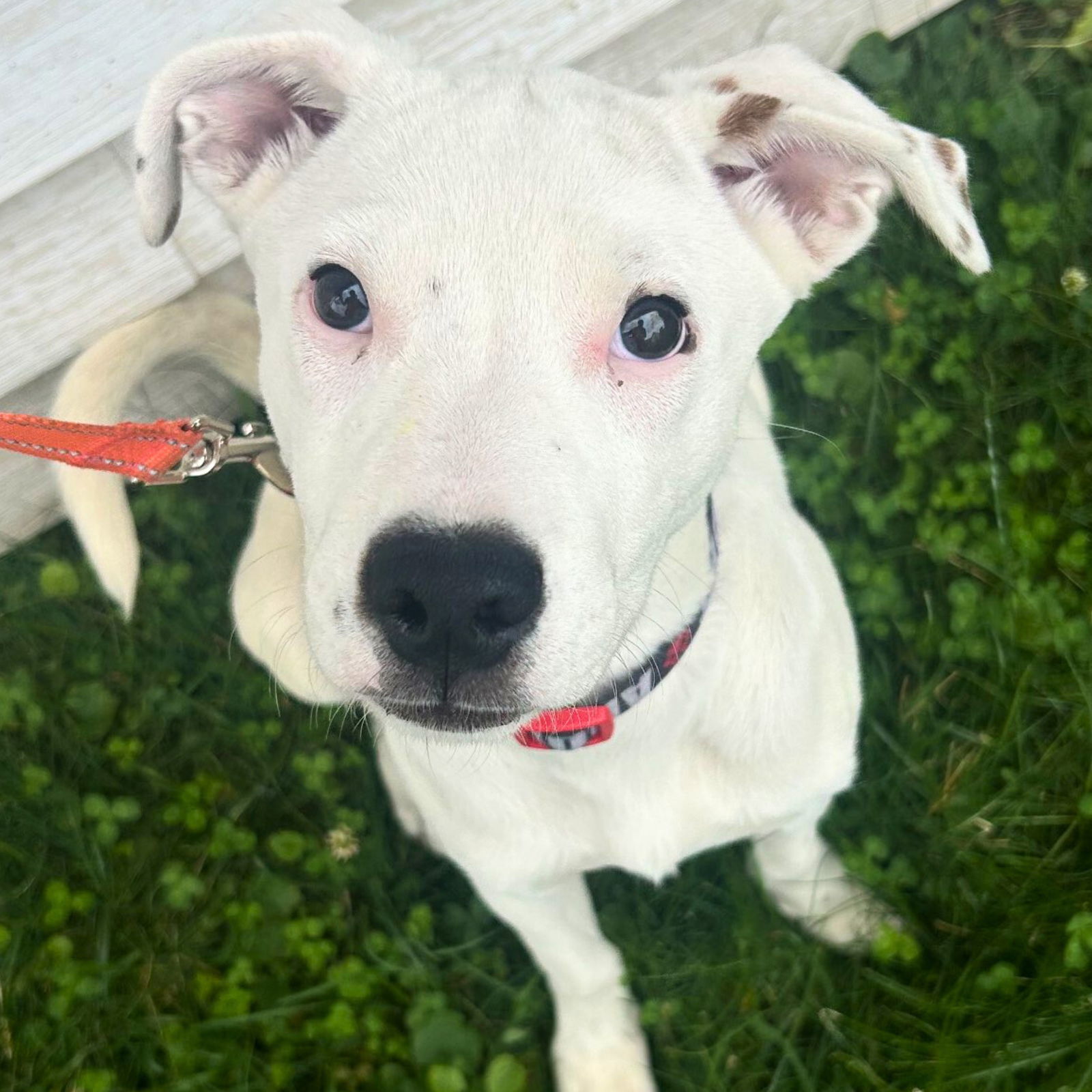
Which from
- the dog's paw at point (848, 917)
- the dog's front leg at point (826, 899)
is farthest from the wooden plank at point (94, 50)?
the dog's paw at point (848, 917)

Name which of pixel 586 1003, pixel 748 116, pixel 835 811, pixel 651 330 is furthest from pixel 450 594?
pixel 835 811

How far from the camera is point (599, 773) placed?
2387 mm

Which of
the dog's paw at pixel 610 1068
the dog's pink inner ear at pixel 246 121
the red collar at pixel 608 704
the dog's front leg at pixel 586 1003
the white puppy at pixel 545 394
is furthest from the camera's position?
the dog's paw at pixel 610 1068

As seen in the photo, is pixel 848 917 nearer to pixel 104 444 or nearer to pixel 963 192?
pixel 963 192

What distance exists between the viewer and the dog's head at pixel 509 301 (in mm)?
1584

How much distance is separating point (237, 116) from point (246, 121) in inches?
1.0

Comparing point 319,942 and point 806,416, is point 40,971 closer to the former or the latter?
point 319,942

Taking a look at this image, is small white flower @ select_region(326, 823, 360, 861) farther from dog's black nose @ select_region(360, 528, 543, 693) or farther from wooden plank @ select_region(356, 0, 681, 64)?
wooden plank @ select_region(356, 0, 681, 64)

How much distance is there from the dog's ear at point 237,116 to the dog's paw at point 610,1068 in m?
2.48

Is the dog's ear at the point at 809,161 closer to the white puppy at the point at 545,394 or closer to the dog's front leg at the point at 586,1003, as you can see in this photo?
the white puppy at the point at 545,394

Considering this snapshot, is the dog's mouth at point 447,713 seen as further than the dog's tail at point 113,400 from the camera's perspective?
No

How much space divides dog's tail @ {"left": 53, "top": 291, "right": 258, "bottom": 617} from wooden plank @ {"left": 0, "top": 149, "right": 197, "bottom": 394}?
1377mm

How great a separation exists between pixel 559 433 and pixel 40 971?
121 inches

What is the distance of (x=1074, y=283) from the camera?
3.71 m
